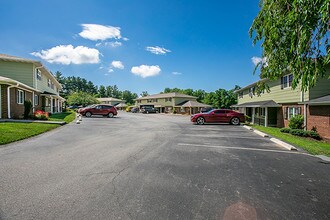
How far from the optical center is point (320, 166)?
5492mm

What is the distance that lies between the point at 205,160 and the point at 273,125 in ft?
59.9

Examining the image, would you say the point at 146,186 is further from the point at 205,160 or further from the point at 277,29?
the point at 277,29

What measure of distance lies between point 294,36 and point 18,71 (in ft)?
77.7

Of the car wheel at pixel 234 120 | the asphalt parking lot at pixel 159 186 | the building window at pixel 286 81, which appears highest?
the building window at pixel 286 81

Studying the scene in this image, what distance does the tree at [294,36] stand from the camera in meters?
4.03

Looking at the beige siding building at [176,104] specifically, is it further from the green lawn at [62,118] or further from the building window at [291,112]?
the green lawn at [62,118]

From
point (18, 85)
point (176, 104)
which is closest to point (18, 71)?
point (18, 85)

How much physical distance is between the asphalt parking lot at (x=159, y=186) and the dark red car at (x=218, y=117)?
41.2 feet

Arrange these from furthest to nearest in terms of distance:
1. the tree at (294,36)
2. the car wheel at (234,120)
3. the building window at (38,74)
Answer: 1. the building window at (38,74)
2. the car wheel at (234,120)
3. the tree at (294,36)

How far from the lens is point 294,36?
438 cm

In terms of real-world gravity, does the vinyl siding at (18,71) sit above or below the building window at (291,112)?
above

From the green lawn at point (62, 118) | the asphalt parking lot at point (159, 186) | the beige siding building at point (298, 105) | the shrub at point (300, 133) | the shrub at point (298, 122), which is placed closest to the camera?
the asphalt parking lot at point (159, 186)

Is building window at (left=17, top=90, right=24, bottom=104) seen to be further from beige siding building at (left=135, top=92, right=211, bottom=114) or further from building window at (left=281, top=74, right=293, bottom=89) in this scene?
beige siding building at (left=135, top=92, right=211, bottom=114)

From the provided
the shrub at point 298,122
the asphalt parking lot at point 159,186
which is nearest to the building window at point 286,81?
the shrub at point 298,122
